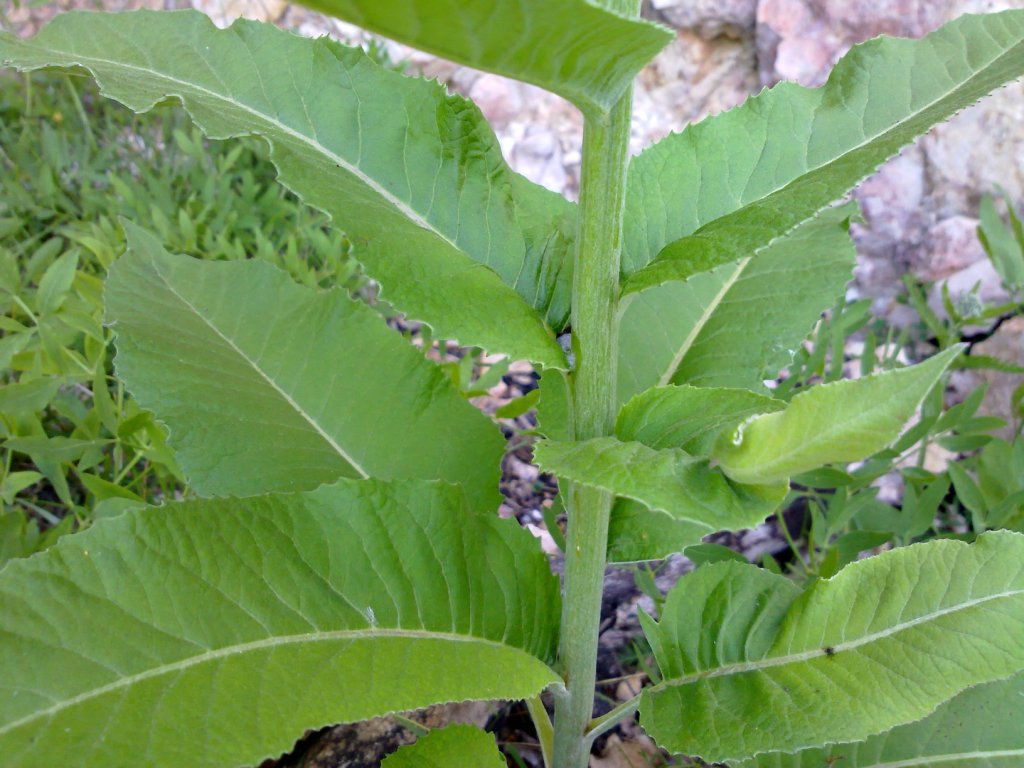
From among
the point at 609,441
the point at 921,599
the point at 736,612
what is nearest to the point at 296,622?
the point at 609,441

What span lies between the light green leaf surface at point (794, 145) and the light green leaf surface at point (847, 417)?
0.21m

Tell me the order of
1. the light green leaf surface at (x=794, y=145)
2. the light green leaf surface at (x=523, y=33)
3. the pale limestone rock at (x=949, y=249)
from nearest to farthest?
1. the light green leaf surface at (x=523, y=33)
2. the light green leaf surface at (x=794, y=145)
3. the pale limestone rock at (x=949, y=249)

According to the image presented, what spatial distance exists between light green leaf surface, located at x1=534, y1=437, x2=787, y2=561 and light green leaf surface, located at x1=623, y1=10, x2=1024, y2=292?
0.61 feet

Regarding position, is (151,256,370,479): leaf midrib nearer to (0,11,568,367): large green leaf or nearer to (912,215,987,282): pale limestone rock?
(0,11,568,367): large green leaf

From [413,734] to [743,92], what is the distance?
301cm

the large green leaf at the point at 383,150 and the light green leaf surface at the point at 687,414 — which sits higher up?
the large green leaf at the point at 383,150

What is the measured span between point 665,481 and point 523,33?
41 cm

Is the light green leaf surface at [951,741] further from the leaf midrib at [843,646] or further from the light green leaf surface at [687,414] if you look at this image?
the light green leaf surface at [687,414]

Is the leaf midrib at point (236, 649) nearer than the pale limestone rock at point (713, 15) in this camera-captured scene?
Yes

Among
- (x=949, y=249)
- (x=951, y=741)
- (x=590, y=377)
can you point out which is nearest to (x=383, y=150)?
(x=590, y=377)

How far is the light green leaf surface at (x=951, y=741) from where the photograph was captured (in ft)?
3.93

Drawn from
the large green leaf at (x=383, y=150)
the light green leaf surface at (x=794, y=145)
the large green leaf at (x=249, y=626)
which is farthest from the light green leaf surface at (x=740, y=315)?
the large green leaf at (x=249, y=626)

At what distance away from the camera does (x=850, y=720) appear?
1.00 meters

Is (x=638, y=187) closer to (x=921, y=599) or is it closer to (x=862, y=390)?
(x=862, y=390)
